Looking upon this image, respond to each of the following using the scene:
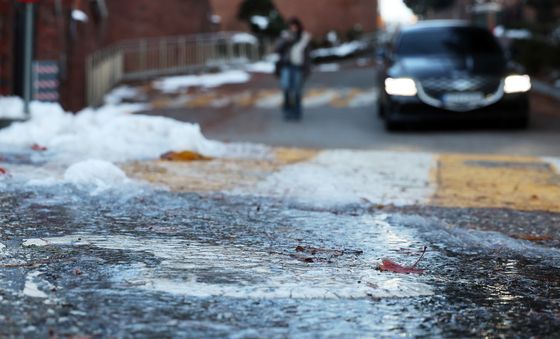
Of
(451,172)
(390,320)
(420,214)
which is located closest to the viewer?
(390,320)

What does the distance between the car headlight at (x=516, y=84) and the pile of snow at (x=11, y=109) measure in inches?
265

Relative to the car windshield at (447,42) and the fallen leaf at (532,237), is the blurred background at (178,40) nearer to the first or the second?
the car windshield at (447,42)

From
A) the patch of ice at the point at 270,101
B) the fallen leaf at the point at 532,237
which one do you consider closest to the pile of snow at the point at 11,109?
the patch of ice at the point at 270,101

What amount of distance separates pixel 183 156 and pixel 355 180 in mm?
1962

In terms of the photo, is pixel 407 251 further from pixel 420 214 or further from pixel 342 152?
pixel 342 152

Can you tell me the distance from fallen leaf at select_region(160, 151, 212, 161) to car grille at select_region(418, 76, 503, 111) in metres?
5.62

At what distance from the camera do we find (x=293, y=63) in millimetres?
17906

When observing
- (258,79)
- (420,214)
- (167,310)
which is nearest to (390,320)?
(167,310)

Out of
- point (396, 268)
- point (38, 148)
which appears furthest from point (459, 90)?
point (396, 268)

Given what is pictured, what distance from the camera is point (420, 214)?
7512 mm

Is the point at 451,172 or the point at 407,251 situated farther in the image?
the point at 451,172

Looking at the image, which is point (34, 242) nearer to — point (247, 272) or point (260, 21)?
point (247, 272)

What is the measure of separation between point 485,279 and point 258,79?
24.7m

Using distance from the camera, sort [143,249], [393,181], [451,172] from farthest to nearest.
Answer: [451,172], [393,181], [143,249]
